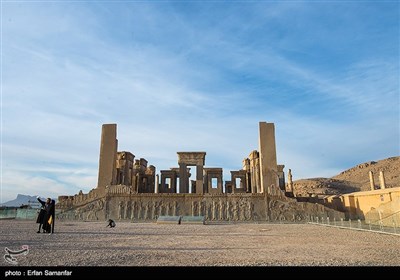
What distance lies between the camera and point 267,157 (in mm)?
28000

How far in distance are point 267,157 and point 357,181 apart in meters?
42.8

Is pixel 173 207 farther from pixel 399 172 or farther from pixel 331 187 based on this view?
pixel 399 172

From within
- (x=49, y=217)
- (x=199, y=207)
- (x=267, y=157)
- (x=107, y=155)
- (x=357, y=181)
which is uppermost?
(x=357, y=181)

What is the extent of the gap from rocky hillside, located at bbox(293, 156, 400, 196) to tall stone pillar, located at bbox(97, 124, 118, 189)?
3358 cm

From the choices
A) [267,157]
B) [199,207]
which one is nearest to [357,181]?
[267,157]

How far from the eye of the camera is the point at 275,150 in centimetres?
2814

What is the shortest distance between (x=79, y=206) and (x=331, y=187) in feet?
158

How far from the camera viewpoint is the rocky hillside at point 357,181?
52.5 metres

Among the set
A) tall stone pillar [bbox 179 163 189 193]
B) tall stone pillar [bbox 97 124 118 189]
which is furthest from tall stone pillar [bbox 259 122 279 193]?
tall stone pillar [bbox 97 124 118 189]

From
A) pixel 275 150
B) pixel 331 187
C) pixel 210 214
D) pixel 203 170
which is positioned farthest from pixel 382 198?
pixel 331 187

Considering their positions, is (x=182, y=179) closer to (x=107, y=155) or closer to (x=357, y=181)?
(x=107, y=155)

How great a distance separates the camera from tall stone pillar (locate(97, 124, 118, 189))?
2808 centimetres

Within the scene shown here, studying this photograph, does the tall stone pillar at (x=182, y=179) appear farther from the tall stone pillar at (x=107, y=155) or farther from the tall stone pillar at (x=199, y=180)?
the tall stone pillar at (x=107, y=155)

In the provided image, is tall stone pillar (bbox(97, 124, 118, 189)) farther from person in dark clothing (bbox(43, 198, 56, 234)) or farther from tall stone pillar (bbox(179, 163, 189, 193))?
person in dark clothing (bbox(43, 198, 56, 234))
